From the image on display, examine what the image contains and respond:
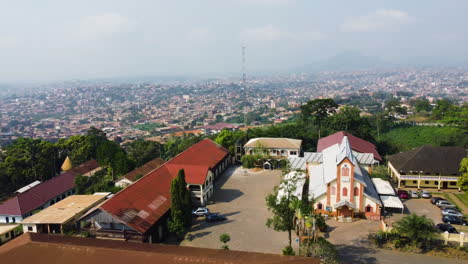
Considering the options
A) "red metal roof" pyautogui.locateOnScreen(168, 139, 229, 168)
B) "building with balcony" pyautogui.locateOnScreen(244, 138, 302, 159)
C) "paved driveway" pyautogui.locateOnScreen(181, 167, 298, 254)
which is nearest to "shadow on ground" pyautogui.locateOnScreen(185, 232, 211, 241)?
"paved driveway" pyautogui.locateOnScreen(181, 167, 298, 254)

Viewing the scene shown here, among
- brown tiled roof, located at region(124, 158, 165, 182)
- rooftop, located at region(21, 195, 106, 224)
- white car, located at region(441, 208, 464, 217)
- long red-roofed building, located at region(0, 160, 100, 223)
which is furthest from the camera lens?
brown tiled roof, located at region(124, 158, 165, 182)

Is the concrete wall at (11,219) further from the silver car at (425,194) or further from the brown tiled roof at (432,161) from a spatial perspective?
the silver car at (425,194)

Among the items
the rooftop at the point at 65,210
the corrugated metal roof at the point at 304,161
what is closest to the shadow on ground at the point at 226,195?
the corrugated metal roof at the point at 304,161

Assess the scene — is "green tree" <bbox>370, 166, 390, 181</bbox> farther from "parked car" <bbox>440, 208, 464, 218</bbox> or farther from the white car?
the white car

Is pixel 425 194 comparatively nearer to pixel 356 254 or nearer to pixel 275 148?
pixel 356 254

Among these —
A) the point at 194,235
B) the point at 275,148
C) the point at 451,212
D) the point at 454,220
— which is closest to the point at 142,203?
the point at 194,235

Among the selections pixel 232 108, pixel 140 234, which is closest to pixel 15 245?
pixel 140 234
